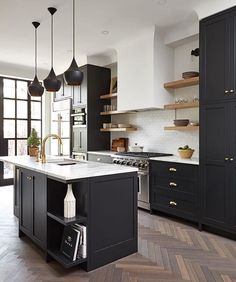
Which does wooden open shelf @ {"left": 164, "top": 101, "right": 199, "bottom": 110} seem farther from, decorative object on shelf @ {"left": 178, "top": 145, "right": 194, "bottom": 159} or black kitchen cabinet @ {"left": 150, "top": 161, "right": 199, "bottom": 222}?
black kitchen cabinet @ {"left": 150, "top": 161, "right": 199, "bottom": 222}

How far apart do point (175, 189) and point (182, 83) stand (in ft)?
5.61

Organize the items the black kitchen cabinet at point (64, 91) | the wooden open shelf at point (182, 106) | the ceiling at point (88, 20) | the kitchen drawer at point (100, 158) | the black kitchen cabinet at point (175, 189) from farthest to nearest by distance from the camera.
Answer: the black kitchen cabinet at point (64, 91), the kitchen drawer at point (100, 158), the wooden open shelf at point (182, 106), the black kitchen cabinet at point (175, 189), the ceiling at point (88, 20)

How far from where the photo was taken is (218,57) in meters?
3.39

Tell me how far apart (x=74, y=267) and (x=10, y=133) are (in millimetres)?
4932

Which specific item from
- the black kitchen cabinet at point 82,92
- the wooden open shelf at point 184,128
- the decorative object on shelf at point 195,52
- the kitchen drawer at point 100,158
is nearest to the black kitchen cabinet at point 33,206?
the kitchen drawer at point 100,158

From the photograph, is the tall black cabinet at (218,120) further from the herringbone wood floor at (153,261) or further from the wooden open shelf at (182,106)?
the wooden open shelf at (182,106)

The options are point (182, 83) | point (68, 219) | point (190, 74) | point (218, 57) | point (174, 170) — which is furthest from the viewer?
point (182, 83)

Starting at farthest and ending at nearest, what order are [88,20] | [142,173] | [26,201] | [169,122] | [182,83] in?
[169,122]
[142,173]
[182,83]
[88,20]
[26,201]

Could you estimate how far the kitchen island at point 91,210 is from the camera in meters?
2.53

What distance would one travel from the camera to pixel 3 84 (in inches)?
262

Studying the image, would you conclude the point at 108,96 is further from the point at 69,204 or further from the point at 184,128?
the point at 69,204

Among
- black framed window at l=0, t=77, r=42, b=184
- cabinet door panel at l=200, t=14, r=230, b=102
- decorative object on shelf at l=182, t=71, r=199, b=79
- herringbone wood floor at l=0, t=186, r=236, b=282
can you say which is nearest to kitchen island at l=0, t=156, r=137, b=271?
herringbone wood floor at l=0, t=186, r=236, b=282

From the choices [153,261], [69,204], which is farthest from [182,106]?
[69,204]

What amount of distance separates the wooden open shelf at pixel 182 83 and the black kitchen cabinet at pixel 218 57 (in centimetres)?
58
